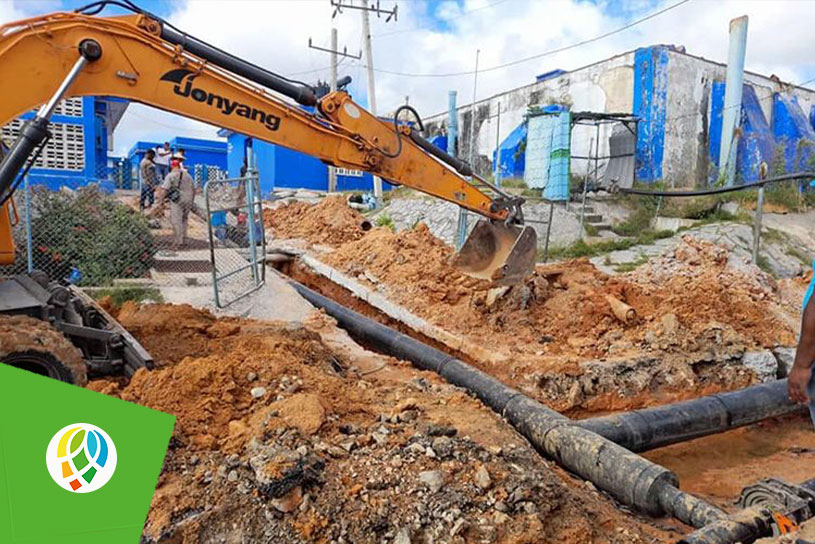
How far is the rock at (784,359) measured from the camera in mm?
7633

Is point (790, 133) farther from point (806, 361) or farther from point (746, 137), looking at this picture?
point (806, 361)

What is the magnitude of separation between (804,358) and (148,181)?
12.4 m

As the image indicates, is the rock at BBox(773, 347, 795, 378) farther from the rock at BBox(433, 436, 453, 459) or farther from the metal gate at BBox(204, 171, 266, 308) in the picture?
the metal gate at BBox(204, 171, 266, 308)

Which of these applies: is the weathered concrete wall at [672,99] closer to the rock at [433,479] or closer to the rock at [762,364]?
the rock at [762,364]

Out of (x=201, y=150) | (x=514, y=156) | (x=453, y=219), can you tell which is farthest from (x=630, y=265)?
(x=201, y=150)

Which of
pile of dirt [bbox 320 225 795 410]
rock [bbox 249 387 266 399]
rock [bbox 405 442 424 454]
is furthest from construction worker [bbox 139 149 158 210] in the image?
rock [bbox 405 442 424 454]

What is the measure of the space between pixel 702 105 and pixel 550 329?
48.6 feet

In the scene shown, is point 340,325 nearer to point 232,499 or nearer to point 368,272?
point 368,272

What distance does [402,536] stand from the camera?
3324mm

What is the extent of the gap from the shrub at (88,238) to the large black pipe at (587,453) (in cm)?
546

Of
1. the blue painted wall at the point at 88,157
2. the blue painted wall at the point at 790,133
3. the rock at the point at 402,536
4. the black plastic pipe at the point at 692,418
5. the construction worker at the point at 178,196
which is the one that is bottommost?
the black plastic pipe at the point at 692,418

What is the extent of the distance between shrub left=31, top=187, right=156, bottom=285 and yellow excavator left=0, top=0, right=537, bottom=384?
2762mm

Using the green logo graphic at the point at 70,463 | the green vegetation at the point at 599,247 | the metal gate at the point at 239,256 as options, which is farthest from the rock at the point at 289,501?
the green vegetation at the point at 599,247

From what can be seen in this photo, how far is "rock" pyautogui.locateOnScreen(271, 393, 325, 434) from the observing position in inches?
160
